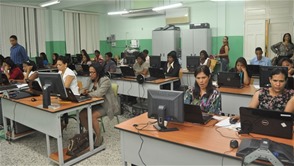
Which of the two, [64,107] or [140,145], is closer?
[140,145]

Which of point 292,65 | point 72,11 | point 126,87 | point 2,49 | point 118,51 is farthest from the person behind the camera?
point 118,51

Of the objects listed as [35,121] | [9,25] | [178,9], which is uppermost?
[178,9]

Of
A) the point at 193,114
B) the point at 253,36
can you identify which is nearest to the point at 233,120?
the point at 193,114

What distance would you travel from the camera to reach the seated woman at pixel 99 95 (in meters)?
3.68

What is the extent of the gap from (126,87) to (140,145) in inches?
131

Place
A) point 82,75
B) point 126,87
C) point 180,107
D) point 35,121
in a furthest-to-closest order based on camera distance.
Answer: point 82,75 < point 126,87 < point 35,121 < point 180,107

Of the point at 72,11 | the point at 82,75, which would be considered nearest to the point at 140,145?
the point at 82,75

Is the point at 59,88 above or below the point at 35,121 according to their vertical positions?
above

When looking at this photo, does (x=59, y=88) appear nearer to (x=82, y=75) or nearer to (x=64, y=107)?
(x=64, y=107)

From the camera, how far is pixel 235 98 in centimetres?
392

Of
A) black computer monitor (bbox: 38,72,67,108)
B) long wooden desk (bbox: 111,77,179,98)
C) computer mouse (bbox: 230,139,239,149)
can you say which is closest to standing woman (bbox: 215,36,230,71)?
long wooden desk (bbox: 111,77,179,98)

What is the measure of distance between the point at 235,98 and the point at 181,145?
7.11 ft

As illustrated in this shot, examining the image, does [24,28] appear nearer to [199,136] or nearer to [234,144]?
[199,136]

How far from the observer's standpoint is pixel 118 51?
467 inches
